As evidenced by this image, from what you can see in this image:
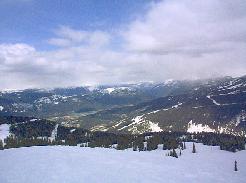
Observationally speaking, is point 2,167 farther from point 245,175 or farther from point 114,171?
point 245,175

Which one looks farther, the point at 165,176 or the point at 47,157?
the point at 47,157

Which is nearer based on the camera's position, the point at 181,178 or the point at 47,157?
the point at 181,178

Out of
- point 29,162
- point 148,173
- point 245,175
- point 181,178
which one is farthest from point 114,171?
point 245,175

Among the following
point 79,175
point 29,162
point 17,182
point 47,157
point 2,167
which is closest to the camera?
point 17,182

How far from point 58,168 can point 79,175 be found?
703cm

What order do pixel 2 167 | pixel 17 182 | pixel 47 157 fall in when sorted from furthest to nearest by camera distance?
pixel 47 157 → pixel 2 167 → pixel 17 182

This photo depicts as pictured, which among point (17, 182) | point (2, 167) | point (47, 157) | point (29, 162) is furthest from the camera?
point (47, 157)

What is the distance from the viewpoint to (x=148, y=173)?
259 feet

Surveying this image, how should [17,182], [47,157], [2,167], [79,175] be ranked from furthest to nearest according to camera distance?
[47,157] → [2,167] → [79,175] → [17,182]

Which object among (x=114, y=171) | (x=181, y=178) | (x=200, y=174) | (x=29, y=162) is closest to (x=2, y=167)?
(x=29, y=162)

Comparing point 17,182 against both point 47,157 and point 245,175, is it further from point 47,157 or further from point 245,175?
point 245,175

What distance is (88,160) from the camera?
93375 mm

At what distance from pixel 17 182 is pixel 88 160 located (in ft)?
108

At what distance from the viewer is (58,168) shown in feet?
250
